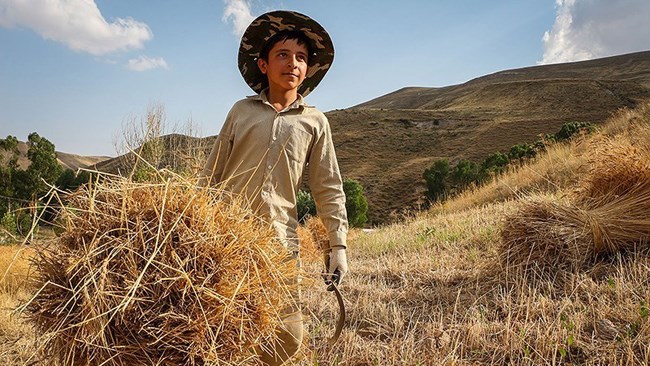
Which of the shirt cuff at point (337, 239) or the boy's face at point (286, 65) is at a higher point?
the boy's face at point (286, 65)

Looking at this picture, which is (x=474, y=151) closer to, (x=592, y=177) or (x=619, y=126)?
(x=619, y=126)

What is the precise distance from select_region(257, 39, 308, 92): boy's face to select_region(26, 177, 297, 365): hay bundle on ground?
105cm

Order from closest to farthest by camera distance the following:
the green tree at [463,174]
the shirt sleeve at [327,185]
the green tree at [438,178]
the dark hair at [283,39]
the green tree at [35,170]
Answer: the shirt sleeve at [327,185] → the dark hair at [283,39] → the green tree at [463,174] → the green tree at [35,170] → the green tree at [438,178]

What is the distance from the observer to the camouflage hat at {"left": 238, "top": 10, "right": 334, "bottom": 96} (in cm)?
233

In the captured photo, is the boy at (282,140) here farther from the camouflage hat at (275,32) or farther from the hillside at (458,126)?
the hillside at (458,126)

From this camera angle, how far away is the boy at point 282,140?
6.96ft

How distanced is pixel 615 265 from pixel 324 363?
2.68m

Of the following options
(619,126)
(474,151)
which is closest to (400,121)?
(474,151)

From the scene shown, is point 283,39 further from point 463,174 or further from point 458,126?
point 458,126

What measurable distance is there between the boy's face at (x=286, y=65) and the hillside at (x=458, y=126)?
117 ft

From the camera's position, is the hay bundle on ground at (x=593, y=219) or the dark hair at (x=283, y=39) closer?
the dark hair at (x=283, y=39)

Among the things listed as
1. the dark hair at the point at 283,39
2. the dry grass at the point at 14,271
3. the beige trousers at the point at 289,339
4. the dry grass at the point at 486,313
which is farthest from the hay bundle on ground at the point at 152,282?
the dark hair at the point at 283,39

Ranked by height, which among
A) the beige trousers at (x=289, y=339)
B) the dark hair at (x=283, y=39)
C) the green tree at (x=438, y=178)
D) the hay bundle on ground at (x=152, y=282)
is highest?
the dark hair at (x=283, y=39)

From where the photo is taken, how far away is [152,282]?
3.84 ft
